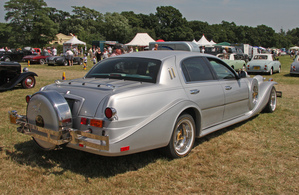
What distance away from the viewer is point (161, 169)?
364 cm

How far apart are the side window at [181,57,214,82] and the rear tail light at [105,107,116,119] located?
1560mm

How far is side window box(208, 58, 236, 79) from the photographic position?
4.98m

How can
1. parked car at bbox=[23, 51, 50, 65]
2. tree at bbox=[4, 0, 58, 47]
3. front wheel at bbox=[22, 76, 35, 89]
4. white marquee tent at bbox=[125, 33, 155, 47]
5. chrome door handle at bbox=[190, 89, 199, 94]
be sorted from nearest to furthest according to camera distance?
chrome door handle at bbox=[190, 89, 199, 94], front wheel at bbox=[22, 76, 35, 89], parked car at bbox=[23, 51, 50, 65], white marquee tent at bbox=[125, 33, 155, 47], tree at bbox=[4, 0, 58, 47]

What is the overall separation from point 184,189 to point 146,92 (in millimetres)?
1270

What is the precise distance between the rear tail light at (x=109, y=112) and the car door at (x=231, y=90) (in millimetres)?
2443

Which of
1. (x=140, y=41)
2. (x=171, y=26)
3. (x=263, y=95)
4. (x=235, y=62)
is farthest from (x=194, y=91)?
(x=171, y=26)

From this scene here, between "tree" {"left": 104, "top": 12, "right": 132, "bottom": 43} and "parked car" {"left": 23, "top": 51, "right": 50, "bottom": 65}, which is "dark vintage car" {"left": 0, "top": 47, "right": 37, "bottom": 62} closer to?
"parked car" {"left": 23, "top": 51, "right": 50, "bottom": 65}

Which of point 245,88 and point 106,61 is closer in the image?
point 106,61

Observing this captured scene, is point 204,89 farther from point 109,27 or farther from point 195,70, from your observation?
point 109,27

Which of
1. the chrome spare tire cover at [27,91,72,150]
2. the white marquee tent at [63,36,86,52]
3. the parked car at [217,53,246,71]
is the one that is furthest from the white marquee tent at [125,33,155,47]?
the chrome spare tire cover at [27,91,72,150]

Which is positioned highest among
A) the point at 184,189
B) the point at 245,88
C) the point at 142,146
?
the point at 245,88

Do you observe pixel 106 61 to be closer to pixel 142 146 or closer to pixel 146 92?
pixel 146 92

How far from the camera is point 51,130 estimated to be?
129 inches

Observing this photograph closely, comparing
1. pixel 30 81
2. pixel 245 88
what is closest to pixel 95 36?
pixel 30 81
